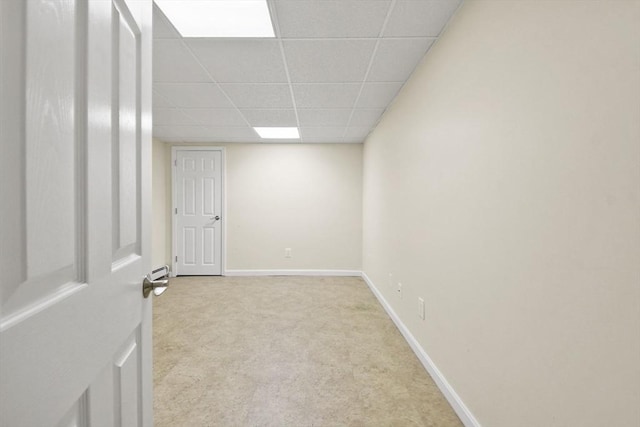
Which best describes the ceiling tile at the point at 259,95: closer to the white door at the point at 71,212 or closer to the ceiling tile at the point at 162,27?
the ceiling tile at the point at 162,27

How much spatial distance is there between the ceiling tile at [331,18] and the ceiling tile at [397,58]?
0.20 metres

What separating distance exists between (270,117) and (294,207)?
68.4 inches

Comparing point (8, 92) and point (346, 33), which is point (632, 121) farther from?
point (346, 33)

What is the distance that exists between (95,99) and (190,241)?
4.67 metres

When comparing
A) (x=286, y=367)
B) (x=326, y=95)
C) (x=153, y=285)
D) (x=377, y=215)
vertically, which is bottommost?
(x=286, y=367)

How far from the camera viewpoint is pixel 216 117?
11.6 ft

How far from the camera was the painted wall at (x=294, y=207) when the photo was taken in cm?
489

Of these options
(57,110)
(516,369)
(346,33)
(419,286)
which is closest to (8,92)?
(57,110)

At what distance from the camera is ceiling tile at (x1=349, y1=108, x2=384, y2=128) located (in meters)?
3.31

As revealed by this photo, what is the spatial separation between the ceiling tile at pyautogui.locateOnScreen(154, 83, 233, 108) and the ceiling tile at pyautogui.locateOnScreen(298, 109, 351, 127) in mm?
820

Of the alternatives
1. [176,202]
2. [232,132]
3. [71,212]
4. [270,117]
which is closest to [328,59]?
[270,117]

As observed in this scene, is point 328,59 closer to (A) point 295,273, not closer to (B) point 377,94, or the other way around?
(B) point 377,94

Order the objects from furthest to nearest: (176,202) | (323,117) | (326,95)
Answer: (176,202)
(323,117)
(326,95)

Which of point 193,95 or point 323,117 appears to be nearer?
point 193,95
